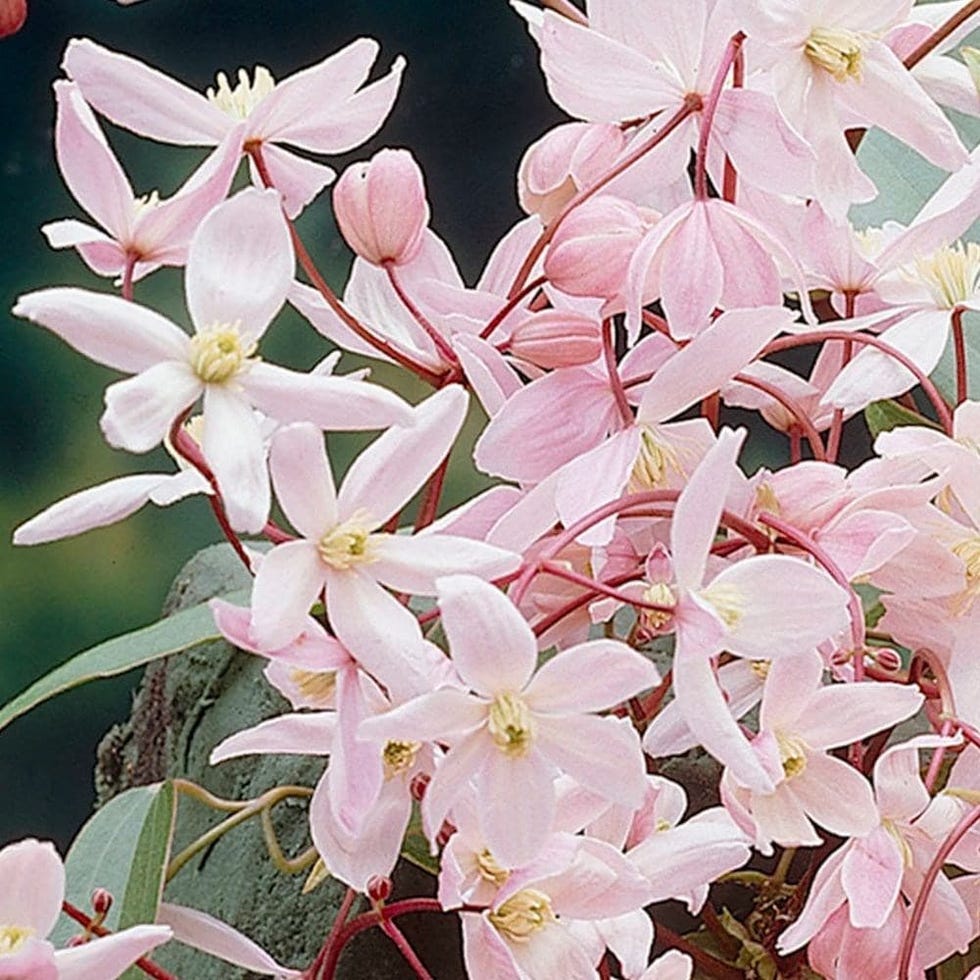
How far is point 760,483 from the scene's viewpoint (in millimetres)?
335

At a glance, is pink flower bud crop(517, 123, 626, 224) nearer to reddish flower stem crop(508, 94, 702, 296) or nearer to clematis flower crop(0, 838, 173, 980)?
reddish flower stem crop(508, 94, 702, 296)

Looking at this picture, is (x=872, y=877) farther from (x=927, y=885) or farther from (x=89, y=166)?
(x=89, y=166)

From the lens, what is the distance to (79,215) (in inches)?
38.6

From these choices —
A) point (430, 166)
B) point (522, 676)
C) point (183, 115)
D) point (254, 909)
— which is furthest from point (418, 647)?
point (430, 166)

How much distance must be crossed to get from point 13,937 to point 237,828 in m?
0.27

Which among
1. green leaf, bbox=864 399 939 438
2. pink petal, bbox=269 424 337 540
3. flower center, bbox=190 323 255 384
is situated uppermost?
flower center, bbox=190 323 255 384

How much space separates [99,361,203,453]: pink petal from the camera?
0.24 metres

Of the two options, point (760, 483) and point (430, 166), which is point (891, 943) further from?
point (430, 166)

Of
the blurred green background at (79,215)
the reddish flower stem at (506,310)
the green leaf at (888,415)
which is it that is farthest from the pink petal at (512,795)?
the blurred green background at (79,215)

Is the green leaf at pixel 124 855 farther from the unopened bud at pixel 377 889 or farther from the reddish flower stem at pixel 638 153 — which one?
the reddish flower stem at pixel 638 153

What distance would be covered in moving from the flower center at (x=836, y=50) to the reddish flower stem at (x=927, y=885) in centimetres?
15

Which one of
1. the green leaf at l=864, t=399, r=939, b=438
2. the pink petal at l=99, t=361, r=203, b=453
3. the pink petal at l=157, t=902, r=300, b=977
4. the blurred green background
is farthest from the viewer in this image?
the blurred green background

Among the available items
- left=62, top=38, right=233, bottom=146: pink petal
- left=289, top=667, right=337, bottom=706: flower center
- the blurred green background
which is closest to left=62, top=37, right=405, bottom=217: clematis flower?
left=62, top=38, right=233, bottom=146: pink petal

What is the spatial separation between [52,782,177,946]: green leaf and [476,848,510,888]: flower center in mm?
77
